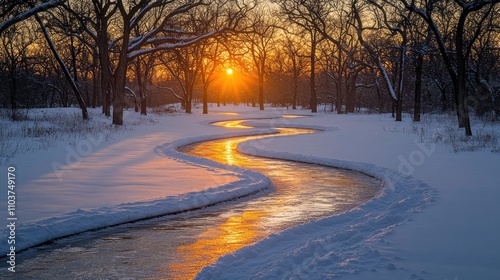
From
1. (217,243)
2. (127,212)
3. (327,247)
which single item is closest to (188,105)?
(127,212)

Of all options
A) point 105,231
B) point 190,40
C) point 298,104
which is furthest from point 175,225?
point 298,104

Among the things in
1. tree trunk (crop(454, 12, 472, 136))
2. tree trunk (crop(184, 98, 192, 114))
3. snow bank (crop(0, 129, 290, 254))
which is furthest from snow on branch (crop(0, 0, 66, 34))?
tree trunk (crop(184, 98, 192, 114))

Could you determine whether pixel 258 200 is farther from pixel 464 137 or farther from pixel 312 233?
pixel 464 137

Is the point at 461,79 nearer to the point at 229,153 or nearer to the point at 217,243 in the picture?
the point at 229,153

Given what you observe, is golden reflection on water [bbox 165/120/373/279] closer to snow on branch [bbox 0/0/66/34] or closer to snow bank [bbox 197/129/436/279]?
snow bank [bbox 197/129/436/279]

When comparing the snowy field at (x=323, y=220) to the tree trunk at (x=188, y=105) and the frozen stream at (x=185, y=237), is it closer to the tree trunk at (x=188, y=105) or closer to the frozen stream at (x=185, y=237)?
the frozen stream at (x=185, y=237)

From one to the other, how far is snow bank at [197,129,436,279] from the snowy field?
0.02m

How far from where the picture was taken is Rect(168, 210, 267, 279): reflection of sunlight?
5418 mm

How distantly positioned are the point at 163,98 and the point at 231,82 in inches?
1480

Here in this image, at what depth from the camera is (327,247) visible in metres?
5.77

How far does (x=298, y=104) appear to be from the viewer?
362 ft

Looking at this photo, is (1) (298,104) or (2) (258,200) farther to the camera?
(1) (298,104)

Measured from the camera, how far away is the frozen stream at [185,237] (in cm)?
530

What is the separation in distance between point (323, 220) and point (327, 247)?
1490mm
